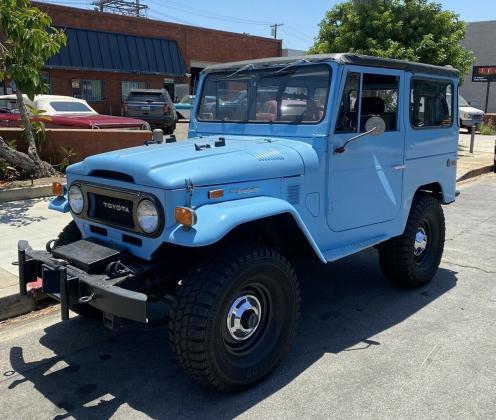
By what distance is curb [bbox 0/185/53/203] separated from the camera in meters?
7.83

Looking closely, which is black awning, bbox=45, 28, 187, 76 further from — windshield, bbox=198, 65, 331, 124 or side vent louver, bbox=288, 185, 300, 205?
side vent louver, bbox=288, 185, 300, 205

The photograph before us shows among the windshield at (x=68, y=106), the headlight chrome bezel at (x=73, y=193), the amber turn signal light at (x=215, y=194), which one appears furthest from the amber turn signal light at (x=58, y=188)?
the windshield at (x=68, y=106)

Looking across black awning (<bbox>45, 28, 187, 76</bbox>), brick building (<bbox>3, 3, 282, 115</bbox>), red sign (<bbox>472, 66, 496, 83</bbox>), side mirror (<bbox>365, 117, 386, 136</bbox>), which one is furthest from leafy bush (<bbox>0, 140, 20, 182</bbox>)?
red sign (<bbox>472, 66, 496, 83</bbox>)

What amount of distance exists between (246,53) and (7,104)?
69.4 ft

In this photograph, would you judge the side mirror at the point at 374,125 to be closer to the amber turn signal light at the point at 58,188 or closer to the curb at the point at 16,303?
the amber turn signal light at the point at 58,188

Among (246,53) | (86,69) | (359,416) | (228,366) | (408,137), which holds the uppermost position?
(246,53)

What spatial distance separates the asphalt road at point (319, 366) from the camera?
3139mm

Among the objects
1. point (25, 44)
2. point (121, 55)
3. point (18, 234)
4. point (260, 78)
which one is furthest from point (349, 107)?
point (121, 55)

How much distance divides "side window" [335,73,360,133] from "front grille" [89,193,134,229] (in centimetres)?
164

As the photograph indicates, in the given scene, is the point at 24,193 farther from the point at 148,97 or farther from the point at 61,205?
the point at 148,97

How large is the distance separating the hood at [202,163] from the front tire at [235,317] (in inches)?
18.5

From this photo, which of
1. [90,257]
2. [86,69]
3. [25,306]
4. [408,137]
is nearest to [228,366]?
[90,257]

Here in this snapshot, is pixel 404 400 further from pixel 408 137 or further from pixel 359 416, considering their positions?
pixel 408 137

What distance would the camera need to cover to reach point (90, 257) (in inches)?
128
